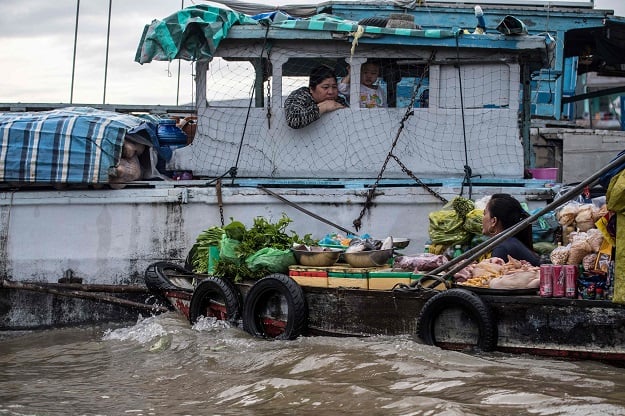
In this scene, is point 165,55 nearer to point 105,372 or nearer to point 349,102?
point 349,102

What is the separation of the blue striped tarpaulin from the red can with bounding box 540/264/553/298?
5.14 m

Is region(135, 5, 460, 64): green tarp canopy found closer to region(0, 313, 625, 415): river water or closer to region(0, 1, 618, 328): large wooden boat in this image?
region(0, 1, 618, 328): large wooden boat

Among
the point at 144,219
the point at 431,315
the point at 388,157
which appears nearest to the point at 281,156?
the point at 388,157

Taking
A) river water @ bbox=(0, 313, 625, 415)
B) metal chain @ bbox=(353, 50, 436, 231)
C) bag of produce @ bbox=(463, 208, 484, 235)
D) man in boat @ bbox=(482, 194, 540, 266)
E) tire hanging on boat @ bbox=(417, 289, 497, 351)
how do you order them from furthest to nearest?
metal chain @ bbox=(353, 50, 436, 231) < bag of produce @ bbox=(463, 208, 484, 235) < man in boat @ bbox=(482, 194, 540, 266) < tire hanging on boat @ bbox=(417, 289, 497, 351) < river water @ bbox=(0, 313, 625, 415)

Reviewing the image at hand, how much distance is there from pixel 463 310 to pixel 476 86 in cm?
390

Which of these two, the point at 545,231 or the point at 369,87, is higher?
the point at 369,87

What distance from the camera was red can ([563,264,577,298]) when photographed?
6.54m

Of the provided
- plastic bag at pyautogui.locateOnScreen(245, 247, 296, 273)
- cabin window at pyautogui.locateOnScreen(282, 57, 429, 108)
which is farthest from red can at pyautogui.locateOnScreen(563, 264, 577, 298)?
cabin window at pyautogui.locateOnScreen(282, 57, 429, 108)

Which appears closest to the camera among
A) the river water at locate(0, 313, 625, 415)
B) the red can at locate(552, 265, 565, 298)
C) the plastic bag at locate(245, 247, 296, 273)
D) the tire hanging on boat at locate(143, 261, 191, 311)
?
the river water at locate(0, 313, 625, 415)

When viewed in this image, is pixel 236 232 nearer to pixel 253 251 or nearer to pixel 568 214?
pixel 253 251

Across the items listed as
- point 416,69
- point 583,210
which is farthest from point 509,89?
point 583,210

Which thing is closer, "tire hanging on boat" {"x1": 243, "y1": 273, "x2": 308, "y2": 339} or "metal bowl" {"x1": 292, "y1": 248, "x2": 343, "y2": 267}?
"tire hanging on boat" {"x1": 243, "y1": 273, "x2": 308, "y2": 339}

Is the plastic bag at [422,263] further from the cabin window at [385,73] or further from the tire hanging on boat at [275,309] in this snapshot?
the cabin window at [385,73]

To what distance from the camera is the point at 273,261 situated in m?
8.17
